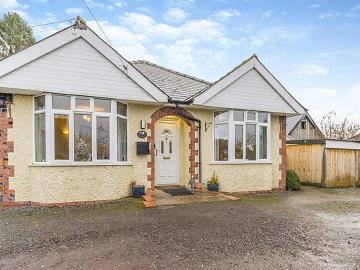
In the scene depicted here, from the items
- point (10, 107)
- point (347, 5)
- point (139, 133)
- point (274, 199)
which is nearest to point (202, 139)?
point (139, 133)

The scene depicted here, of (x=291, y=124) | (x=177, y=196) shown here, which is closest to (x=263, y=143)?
(x=177, y=196)

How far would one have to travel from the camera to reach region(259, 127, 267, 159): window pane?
26.9 feet

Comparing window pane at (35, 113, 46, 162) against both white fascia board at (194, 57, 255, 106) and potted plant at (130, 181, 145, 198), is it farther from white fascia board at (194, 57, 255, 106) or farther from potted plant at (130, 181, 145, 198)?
white fascia board at (194, 57, 255, 106)

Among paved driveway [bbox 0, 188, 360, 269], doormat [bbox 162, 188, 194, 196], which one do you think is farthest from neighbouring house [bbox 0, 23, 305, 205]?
paved driveway [bbox 0, 188, 360, 269]

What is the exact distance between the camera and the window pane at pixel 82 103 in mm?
5980

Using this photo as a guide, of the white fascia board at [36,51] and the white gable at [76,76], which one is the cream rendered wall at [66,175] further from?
the white fascia board at [36,51]

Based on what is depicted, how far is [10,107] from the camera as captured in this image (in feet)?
18.9

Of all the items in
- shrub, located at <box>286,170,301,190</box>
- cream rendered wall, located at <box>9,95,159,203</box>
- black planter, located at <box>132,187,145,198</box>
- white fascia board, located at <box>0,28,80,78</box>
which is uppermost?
white fascia board, located at <box>0,28,80,78</box>

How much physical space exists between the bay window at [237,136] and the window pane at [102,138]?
3880 millimetres

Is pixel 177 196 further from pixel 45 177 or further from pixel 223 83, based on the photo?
pixel 223 83

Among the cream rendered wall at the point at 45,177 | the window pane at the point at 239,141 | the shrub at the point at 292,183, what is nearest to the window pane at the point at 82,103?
the cream rendered wall at the point at 45,177

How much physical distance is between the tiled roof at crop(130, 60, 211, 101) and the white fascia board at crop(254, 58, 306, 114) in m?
2.16

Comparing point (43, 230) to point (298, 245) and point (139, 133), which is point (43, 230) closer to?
point (139, 133)

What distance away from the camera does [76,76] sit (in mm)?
5879
